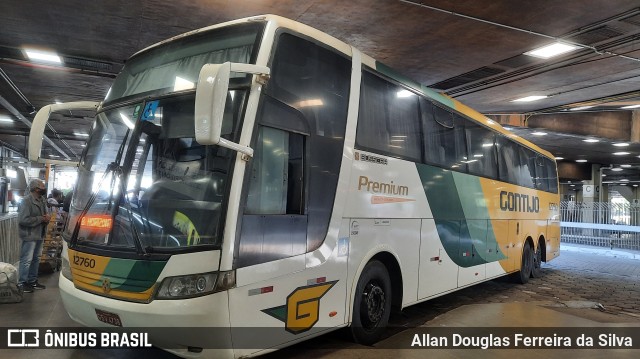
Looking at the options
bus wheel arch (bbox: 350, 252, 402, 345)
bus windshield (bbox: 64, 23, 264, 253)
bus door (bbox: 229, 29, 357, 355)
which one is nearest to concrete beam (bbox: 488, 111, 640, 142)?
bus wheel arch (bbox: 350, 252, 402, 345)

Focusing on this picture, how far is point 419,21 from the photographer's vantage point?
26.9ft

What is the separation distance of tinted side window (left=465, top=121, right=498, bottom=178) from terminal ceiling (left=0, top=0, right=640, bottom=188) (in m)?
1.97

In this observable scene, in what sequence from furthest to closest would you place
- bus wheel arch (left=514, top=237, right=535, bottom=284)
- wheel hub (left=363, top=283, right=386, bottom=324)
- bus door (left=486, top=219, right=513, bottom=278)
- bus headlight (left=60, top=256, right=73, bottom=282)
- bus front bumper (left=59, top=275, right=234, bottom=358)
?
bus wheel arch (left=514, top=237, right=535, bottom=284) < bus door (left=486, top=219, right=513, bottom=278) < wheel hub (left=363, top=283, right=386, bottom=324) < bus headlight (left=60, top=256, right=73, bottom=282) < bus front bumper (left=59, top=275, right=234, bottom=358)

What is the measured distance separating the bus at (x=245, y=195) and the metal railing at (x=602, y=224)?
59.1 ft

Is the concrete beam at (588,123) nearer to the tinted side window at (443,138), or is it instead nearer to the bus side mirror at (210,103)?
the tinted side window at (443,138)

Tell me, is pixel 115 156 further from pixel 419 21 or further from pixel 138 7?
pixel 419 21

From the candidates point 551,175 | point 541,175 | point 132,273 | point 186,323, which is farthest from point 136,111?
point 551,175

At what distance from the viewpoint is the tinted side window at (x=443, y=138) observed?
683cm

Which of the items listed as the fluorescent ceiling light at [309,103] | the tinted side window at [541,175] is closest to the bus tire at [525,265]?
the tinted side window at [541,175]

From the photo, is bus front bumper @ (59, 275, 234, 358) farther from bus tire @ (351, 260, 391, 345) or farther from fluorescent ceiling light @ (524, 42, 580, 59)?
fluorescent ceiling light @ (524, 42, 580, 59)

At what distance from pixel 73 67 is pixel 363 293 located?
968 cm

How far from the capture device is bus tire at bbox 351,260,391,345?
528cm

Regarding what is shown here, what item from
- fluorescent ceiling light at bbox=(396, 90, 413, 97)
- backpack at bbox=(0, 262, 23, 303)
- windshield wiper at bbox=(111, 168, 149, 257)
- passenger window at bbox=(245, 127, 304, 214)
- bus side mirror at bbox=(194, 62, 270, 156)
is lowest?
backpack at bbox=(0, 262, 23, 303)

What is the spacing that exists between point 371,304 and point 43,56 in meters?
9.74
